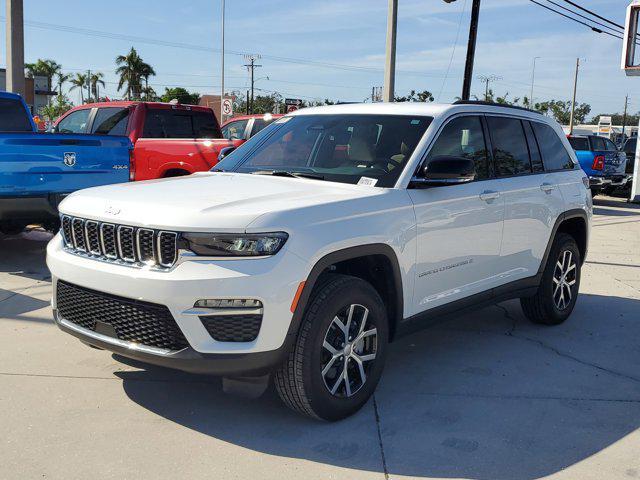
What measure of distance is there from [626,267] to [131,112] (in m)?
7.85

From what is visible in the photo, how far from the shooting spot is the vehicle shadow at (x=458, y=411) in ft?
12.0

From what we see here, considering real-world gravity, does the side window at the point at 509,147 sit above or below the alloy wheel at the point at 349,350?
above

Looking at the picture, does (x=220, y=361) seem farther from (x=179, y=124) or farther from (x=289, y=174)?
(x=179, y=124)

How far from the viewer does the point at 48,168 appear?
7664 millimetres

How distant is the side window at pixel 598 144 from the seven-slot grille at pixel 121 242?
1924cm

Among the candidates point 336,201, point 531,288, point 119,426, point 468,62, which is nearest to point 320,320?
point 336,201

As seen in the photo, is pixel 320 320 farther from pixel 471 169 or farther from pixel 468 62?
pixel 468 62

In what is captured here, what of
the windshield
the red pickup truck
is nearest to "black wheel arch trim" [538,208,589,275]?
the windshield

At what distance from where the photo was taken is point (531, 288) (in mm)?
5859

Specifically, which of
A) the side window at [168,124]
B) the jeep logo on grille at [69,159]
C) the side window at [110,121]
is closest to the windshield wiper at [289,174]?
the jeep logo on grille at [69,159]

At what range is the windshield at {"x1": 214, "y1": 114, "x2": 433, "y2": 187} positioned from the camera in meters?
4.53

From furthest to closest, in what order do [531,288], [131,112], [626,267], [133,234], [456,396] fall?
[131,112] → [626,267] → [531,288] → [456,396] → [133,234]

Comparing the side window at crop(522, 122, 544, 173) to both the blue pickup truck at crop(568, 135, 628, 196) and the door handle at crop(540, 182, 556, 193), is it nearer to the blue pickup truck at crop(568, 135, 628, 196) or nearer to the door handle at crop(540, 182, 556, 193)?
the door handle at crop(540, 182, 556, 193)

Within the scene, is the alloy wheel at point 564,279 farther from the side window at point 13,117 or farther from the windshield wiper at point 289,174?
the side window at point 13,117
